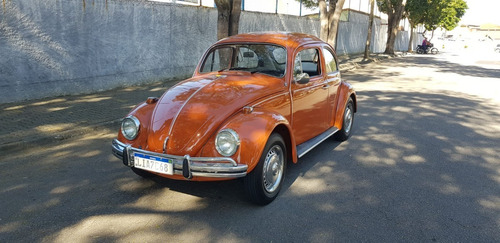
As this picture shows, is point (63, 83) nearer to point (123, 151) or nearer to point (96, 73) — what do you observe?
point (96, 73)

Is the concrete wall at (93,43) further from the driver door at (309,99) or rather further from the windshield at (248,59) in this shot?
the driver door at (309,99)

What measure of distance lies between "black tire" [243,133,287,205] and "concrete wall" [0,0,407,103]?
6468 mm

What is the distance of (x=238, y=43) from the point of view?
5004mm

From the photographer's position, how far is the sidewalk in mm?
5719

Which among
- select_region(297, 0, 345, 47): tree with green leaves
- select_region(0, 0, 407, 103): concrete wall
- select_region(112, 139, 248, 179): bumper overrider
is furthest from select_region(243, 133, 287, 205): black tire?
select_region(297, 0, 345, 47): tree with green leaves

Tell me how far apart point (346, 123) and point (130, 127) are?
11.8ft

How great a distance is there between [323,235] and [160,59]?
9.35m

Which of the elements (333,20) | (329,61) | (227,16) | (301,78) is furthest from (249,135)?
(333,20)

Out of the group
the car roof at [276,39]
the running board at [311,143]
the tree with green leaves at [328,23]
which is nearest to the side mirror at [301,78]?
the car roof at [276,39]

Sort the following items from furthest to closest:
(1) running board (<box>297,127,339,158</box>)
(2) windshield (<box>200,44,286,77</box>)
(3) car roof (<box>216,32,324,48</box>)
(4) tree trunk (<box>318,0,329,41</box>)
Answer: (4) tree trunk (<box>318,0,329,41</box>), (3) car roof (<box>216,32,324,48</box>), (2) windshield (<box>200,44,286,77</box>), (1) running board (<box>297,127,339,158</box>)

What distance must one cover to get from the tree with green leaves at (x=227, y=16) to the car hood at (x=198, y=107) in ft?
15.9

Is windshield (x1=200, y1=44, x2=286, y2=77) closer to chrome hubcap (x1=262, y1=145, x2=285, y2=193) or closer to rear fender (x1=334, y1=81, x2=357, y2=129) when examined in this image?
chrome hubcap (x1=262, y1=145, x2=285, y2=193)

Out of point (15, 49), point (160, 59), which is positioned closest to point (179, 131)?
point (15, 49)

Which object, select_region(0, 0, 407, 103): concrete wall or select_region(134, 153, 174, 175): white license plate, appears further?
select_region(0, 0, 407, 103): concrete wall
